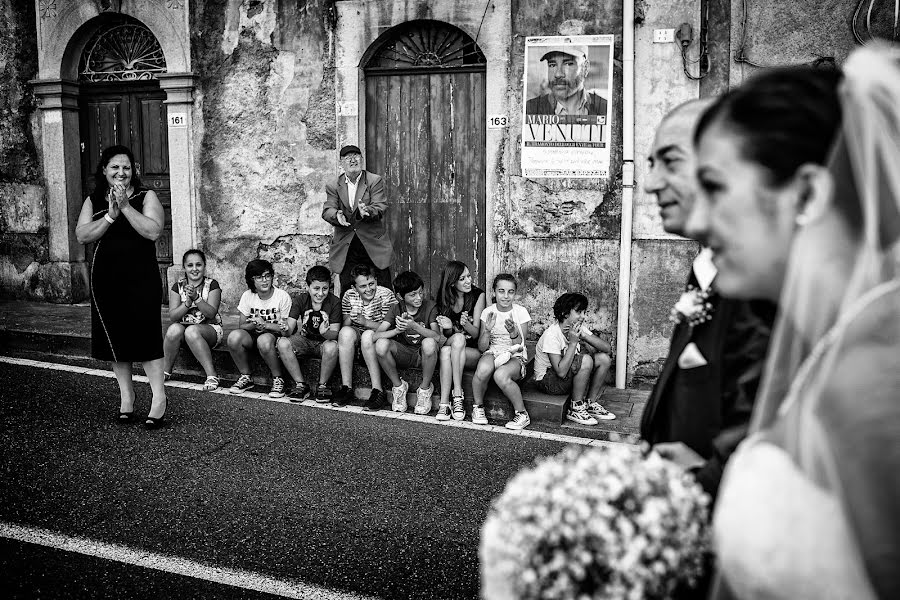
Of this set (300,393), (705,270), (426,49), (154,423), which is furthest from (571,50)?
(705,270)

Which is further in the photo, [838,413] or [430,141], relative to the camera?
[430,141]

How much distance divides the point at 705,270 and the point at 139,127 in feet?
33.1

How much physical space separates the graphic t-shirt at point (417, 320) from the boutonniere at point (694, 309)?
5.50 meters

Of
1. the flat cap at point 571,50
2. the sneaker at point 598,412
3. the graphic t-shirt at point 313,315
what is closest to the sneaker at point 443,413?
the sneaker at point 598,412

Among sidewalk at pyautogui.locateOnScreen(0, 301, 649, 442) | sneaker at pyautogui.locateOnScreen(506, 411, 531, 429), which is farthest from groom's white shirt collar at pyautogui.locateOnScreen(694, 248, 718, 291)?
sneaker at pyautogui.locateOnScreen(506, 411, 531, 429)

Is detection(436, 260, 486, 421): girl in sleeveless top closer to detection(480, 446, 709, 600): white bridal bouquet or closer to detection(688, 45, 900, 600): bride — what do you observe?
detection(480, 446, 709, 600): white bridal bouquet

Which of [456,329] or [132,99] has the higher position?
[132,99]

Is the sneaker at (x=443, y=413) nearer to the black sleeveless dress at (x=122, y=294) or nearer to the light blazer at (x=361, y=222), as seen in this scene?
the light blazer at (x=361, y=222)

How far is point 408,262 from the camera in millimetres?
10109

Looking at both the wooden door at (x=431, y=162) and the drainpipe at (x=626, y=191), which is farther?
the wooden door at (x=431, y=162)

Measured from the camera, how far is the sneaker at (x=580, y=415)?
7266 millimetres

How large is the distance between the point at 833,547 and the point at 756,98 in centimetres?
78

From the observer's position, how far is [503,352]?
24.5 feet

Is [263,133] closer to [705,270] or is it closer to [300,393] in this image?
[300,393]
